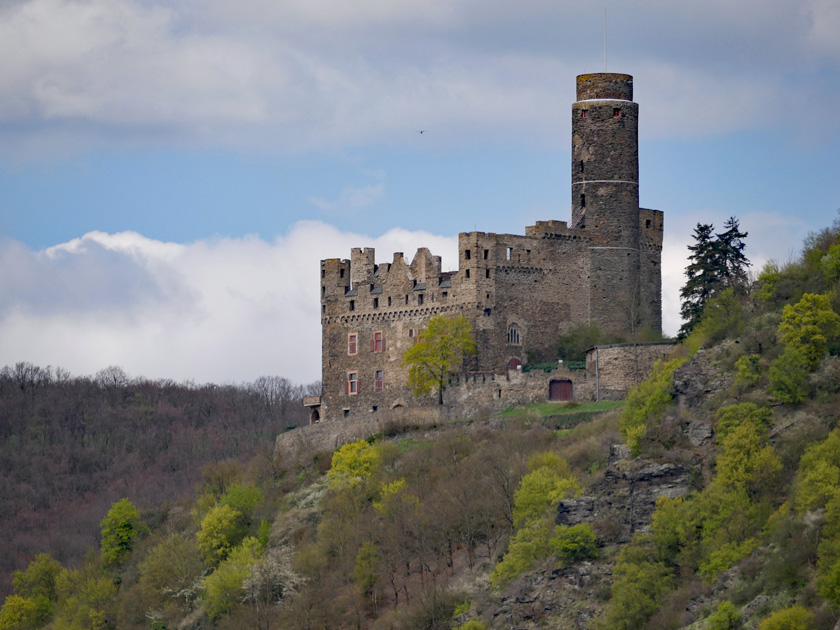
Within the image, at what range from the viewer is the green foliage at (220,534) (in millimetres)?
86438

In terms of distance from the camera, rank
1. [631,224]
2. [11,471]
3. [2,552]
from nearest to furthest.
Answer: [631,224] < [2,552] < [11,471]

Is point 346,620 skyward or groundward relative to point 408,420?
groundward

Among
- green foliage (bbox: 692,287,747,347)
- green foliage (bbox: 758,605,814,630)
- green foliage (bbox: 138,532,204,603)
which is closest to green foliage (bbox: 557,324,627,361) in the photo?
green foliage (bbox: 692,287,747,347)

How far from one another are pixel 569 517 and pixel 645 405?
5.68 m

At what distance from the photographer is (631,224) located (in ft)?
307

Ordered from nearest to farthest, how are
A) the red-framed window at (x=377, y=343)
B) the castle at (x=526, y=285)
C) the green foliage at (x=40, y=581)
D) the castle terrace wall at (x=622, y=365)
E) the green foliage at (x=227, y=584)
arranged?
the green foliage at (x=227, y=584), the castle terrace wall at (x=622, y=365), the castle at (x=526, y=285), the red-framed window at (x=377, y=343), the green foliage at (x=40, y=581)

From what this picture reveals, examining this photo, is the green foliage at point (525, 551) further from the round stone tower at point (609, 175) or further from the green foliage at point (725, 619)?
the round stone tower at point (609, 175)

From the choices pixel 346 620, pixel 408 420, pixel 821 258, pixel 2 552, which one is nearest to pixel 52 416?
pixel 2 552

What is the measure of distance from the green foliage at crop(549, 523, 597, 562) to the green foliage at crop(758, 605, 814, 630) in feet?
40.5

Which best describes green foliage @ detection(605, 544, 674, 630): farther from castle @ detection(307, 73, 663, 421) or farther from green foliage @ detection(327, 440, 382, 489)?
castle @ detection(307, 73, 663, 421)

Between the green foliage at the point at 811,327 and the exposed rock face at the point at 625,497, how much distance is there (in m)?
5.93

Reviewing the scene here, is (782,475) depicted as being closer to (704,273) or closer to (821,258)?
(821,258)

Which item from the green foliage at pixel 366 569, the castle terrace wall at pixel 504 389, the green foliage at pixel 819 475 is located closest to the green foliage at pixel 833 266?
the green foliage at pixel 819 475

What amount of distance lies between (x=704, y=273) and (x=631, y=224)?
32.7 feet
